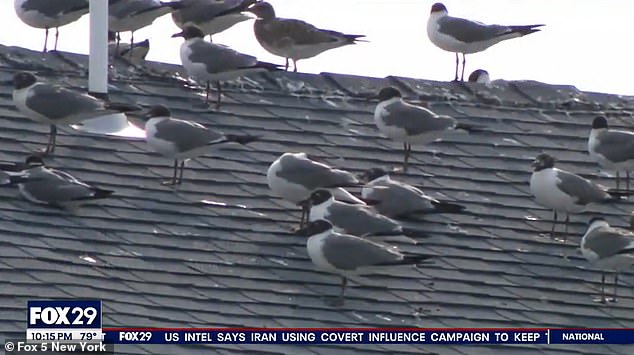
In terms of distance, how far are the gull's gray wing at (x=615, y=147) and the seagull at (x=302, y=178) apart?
5.38 feet

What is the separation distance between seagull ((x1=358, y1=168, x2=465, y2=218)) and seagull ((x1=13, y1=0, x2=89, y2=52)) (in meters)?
4.11

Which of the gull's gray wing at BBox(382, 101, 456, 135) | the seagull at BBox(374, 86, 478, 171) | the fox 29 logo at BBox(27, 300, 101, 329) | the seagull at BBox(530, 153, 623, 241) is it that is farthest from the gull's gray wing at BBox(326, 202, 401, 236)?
the fox 29 logo at BBox(27, 300, 101, 329)

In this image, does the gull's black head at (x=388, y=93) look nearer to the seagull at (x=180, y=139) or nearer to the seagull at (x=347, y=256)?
the seagull at (x=180, y=139)

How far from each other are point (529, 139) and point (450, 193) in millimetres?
1065

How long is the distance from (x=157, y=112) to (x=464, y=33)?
3.62m

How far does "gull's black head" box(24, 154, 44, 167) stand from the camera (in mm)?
12242

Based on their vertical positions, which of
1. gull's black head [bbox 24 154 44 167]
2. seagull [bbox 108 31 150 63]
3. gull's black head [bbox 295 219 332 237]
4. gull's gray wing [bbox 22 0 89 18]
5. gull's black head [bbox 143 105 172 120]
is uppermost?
gull's gray wing [bbox 22 0 89 18]

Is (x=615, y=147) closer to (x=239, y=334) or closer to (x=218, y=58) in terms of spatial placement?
(x=218, y=58)

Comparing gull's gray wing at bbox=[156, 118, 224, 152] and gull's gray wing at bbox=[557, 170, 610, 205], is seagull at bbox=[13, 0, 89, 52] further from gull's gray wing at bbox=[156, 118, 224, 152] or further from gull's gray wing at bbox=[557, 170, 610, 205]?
gull's gray wing at bbox=[557, 170, 610, 205]

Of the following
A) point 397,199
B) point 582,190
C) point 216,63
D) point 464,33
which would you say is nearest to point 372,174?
point 397,199

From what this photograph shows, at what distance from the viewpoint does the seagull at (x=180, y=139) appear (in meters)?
12.6

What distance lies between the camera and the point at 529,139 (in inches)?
524

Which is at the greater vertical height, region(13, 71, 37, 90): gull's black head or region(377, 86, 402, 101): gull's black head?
region(377, 86, 402, 101): gull's black head

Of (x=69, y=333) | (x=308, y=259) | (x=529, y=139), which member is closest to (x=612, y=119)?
(x=529, y=139)
